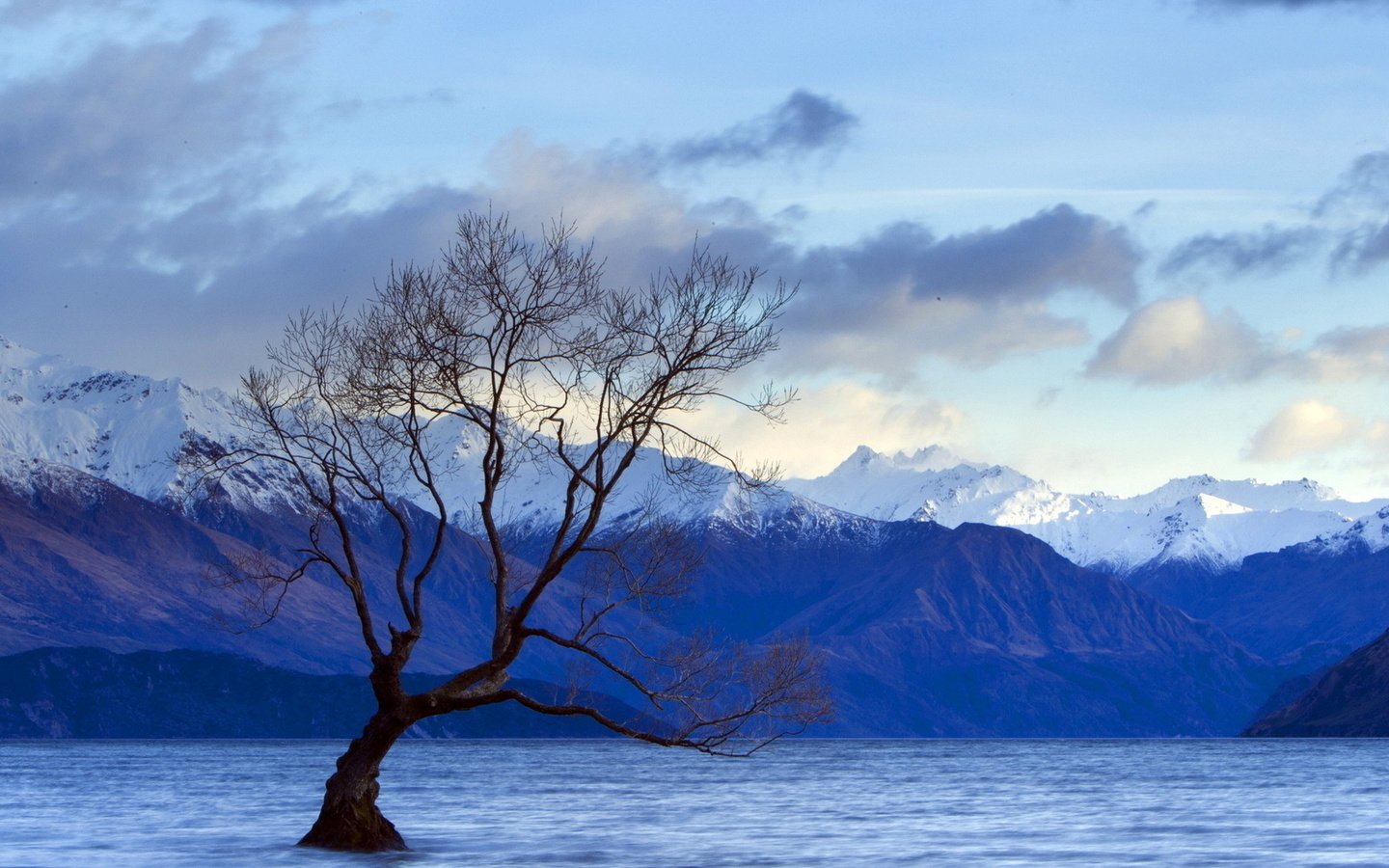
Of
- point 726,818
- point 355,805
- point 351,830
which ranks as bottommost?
point 726,818

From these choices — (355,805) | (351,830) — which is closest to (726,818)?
(351,830)

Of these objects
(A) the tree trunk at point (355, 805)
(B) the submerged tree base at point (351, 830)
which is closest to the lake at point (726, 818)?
(B) the submerged tree base at point (351, 830)

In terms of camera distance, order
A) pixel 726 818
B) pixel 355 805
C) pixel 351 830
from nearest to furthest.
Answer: pixel 355 805 < pixel 351 830 < pixel 726 818

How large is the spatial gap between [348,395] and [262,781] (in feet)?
296

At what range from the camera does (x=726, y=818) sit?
75688mm

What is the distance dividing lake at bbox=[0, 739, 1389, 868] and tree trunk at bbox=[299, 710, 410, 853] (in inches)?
29.9

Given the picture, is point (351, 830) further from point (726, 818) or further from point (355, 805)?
point (726, 818)

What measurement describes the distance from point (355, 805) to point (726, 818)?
34.5 meters

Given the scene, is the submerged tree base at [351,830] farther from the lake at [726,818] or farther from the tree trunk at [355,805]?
the lake at [726,818]

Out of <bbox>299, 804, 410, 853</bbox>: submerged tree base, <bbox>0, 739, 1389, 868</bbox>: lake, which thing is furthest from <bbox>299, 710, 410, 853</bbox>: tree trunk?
<bbox>0, 739, 1389, 868</bbox>: lake

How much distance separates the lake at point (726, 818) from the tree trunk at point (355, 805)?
0.76 m

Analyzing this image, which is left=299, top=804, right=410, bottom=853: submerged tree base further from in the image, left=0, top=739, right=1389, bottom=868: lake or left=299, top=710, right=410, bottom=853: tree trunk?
left=0, top=739, right=1389, bottom=868: lake

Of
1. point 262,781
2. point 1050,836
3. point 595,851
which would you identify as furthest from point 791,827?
point 262,781

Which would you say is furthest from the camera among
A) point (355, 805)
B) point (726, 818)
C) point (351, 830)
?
point (726, 818)
